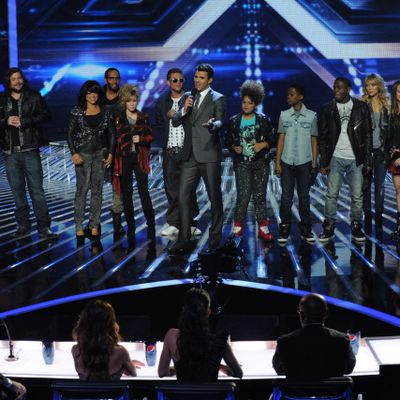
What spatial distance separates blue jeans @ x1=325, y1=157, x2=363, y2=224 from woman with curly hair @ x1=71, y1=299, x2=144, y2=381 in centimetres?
360

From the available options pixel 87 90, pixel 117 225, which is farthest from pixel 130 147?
pixel 117 225

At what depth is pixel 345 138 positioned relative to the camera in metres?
6.33

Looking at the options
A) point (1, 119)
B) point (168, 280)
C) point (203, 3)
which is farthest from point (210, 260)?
point (203, 3)

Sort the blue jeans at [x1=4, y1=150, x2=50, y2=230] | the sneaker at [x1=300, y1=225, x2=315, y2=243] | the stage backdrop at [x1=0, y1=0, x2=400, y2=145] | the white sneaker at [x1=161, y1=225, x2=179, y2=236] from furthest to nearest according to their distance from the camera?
the stage backdrop at [x1=0, y1=0, x2=400, y2=145] → the white sneaker at [x1=161, y1=225, x2=179, y2=236] → the blue jeans at [x1=4, y1=150, x2=50, y2=230] → the sneaker at [x1=300, y1=225, x2=315, y2=243]

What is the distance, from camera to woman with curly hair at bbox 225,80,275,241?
6.35 metres

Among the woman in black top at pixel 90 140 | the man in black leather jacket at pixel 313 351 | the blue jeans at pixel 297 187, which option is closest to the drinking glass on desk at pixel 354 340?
the man in black leather jacket at pixel 313 351

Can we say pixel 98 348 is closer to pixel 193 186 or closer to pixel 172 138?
pixel 193 186

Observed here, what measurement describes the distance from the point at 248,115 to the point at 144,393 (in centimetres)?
343

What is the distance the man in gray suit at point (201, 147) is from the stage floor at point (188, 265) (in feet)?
0.97

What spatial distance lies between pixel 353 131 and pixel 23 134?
2780mm

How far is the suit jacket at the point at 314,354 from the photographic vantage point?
119 inches

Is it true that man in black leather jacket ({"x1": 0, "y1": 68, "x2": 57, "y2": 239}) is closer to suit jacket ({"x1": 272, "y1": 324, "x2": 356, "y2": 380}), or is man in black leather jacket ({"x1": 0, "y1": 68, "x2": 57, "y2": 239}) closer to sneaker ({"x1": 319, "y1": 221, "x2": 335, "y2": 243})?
sneaker ({"x1": 319, "y1": 221, "x2": 335, "y2": 243})

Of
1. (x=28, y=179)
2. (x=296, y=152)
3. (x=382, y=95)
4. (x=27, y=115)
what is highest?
(x=382, y=95)

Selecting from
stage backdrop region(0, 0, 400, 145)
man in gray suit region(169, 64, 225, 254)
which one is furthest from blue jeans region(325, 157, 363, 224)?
stage backdrop region(0, 0, 400, 145)
